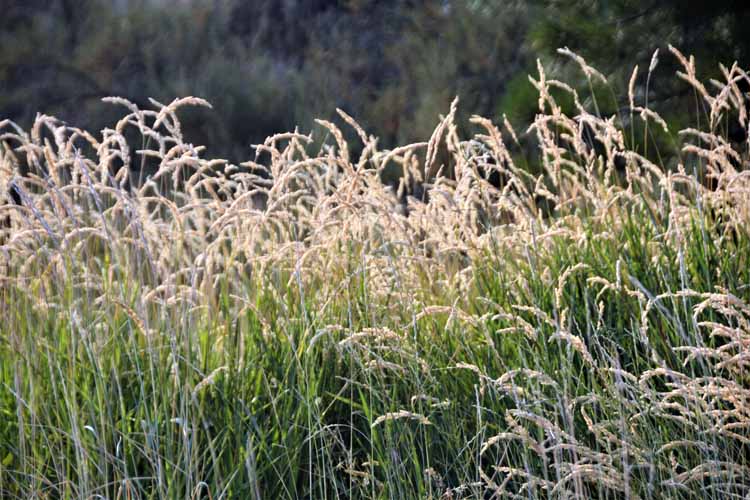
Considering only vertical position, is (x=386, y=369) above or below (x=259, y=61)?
above

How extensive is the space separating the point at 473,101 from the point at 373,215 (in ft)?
19.2

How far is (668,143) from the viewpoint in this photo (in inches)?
208

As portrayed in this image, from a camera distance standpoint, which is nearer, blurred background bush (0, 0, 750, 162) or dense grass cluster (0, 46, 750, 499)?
dense grass cluster (0, 46, 750, 499)

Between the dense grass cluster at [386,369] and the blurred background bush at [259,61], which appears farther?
the blurred background bush at [259,61]

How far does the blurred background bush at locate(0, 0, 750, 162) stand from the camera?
980cm

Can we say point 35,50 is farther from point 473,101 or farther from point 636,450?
point 636,450

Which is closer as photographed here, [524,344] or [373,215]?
[524,344]

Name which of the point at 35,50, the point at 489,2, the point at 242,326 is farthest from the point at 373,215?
the point at 35,50

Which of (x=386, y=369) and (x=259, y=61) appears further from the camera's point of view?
(x=259, y=61)

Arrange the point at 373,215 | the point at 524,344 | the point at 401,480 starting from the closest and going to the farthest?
the point at 401,480
the point at 524,344
the point at 373,215

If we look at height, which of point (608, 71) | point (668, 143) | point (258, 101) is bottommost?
point (258, 101)

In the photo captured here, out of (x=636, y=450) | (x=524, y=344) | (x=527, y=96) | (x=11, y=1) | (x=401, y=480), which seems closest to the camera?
(x=636, y=450)

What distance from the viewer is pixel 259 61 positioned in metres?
11.2

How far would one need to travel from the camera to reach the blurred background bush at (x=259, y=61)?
32.1 ft
